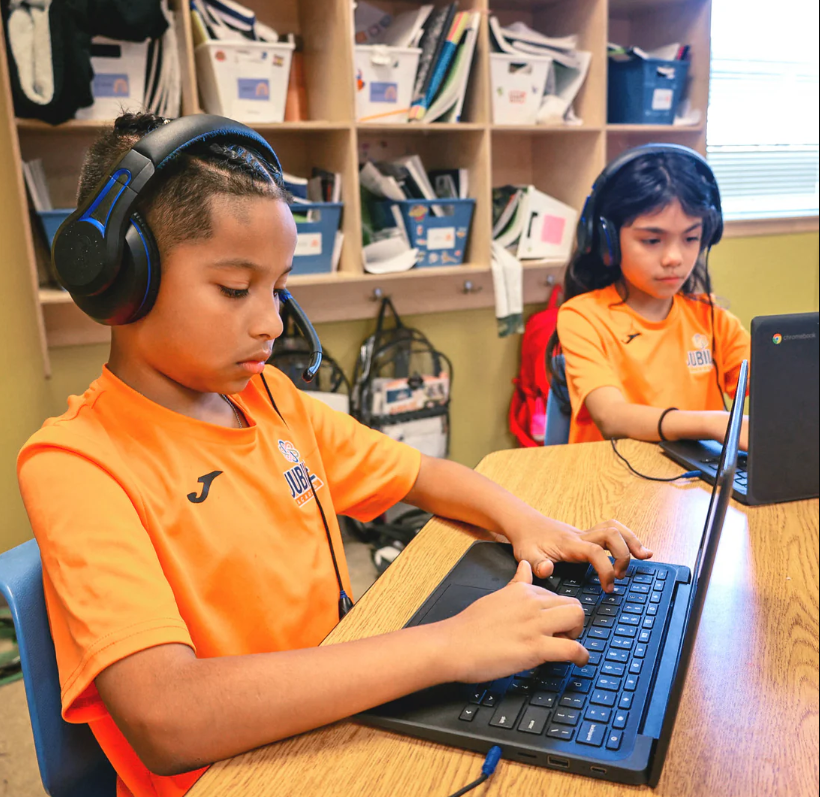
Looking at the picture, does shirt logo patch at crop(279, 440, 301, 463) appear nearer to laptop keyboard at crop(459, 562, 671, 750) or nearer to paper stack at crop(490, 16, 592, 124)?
laptop keyboard at crop(459, 562, 671, 750)

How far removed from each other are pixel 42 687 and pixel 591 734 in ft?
1.53

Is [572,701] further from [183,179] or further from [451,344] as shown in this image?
[451,344]

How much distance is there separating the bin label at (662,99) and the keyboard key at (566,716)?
2582mm

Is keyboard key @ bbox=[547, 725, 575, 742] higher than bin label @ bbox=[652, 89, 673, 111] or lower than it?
lower

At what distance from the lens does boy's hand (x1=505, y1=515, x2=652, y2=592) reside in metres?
0.78

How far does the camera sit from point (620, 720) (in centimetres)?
55

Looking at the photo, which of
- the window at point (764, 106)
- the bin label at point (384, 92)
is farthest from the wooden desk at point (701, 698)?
the window at point (764, 106)

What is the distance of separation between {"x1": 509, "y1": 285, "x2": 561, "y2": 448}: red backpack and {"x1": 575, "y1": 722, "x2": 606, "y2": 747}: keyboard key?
6.92 ft

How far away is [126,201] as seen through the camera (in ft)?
2.33

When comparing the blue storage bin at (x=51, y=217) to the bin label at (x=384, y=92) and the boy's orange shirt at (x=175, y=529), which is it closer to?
the bin label at (x=384, y=92)

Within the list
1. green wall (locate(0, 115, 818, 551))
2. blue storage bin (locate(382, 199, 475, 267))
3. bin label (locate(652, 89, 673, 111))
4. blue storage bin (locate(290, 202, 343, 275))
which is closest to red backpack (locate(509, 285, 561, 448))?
green wall (locate(0, 115, 818, 551))

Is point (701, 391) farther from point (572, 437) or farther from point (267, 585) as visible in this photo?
point (267, 585)

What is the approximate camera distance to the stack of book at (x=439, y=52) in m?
2.27

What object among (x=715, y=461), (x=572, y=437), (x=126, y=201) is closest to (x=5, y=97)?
(x=126, y=201)
